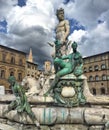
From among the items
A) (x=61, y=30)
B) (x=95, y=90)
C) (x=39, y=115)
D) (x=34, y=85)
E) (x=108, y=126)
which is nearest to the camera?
(x=108, y=126)

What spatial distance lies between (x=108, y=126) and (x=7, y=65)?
5780 centimetres

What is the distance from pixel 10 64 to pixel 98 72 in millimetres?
24038

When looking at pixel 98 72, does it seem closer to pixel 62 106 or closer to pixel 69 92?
pixel 69 92

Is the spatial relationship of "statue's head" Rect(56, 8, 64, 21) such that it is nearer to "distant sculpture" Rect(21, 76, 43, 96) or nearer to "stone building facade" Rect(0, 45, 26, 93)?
"distant sculpture" Rect(21, 76, 43, 96)

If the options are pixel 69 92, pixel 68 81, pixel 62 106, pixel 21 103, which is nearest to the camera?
pixel 21 103

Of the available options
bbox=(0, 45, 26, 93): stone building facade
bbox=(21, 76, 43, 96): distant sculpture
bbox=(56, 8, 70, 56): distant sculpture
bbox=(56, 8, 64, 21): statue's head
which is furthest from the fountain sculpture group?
bbox=(0, 45, 26, 93): stone building facade

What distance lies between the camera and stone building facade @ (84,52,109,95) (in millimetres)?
65250

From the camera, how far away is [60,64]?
8.91 meters

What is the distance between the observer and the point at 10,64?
64.6 meters

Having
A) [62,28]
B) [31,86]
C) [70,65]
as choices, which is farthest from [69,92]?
[62,28]

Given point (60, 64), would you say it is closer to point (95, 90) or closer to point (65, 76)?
point (65, 76)

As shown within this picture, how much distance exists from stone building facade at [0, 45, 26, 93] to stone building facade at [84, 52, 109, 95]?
1921 cm

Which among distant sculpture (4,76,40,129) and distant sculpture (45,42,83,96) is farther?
distant sculpture (45,42,83,96)

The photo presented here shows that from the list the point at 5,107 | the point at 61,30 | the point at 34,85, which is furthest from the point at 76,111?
the point at 61,30
